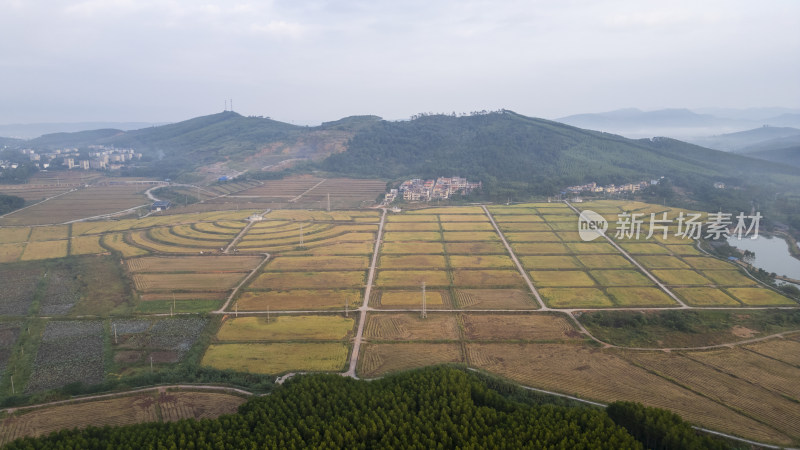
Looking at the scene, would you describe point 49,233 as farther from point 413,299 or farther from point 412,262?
point 413,299

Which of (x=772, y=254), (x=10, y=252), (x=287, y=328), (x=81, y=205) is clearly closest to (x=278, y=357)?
(x=287, y=328)

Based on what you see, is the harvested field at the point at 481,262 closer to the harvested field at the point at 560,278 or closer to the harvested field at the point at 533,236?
the harvested field at the point at 560,278

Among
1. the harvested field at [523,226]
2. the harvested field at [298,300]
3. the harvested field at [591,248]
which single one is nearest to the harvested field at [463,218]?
the harvested field at [523,226]

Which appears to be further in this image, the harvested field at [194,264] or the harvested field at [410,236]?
the harvested field at [410,236]

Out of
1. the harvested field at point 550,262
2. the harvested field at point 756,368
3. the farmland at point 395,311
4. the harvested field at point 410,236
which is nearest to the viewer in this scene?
the harvested field at point 756,368

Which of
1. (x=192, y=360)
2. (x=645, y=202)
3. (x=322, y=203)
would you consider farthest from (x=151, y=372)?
(x=645, y=202)

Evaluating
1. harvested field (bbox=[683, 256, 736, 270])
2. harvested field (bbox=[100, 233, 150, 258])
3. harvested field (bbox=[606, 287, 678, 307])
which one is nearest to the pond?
harvested field (bbox=[683, 256, 736, 270])

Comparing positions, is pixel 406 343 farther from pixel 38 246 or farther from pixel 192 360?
pixel 38 246

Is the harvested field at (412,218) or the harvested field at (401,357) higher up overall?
the harvested field at (412,218)
